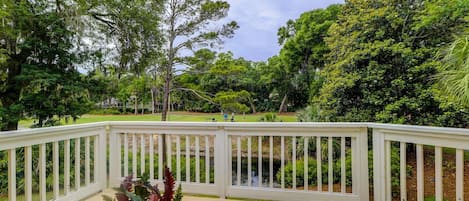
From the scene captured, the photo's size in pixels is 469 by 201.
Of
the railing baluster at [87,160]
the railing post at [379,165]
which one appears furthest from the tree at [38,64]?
the railing post at [379,165]

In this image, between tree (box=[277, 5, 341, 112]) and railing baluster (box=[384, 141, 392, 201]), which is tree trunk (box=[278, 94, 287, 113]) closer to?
tree (box=[277, 5, 341, 112])

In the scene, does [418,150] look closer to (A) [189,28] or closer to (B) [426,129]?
(B) [426,129]

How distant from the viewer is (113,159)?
3.17 metres

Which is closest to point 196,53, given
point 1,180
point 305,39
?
point 305,39

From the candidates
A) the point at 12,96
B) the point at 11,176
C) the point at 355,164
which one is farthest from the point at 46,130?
the point at 12,96

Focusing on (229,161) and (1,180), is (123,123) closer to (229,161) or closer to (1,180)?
(229,161)

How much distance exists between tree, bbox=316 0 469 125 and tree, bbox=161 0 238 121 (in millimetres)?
3709

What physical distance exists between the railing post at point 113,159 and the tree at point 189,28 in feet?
18.4

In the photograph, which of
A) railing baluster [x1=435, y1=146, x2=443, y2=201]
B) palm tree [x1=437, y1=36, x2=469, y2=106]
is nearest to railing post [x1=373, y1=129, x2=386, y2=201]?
railing baluster [x1=435, y1=146, x2=443, y2=201]

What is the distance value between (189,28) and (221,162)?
6.99m

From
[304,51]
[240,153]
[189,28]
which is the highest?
[189,28]

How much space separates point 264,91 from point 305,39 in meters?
2.33

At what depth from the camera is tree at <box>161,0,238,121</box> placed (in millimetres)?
8750

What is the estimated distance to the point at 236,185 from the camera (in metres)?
2.90
